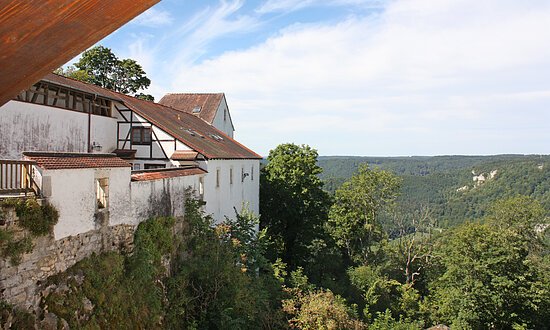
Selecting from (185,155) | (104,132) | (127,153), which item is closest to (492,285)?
(185,155)

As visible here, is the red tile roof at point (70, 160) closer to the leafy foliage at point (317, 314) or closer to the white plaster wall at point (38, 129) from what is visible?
the white plaster wall at point (38, 129)

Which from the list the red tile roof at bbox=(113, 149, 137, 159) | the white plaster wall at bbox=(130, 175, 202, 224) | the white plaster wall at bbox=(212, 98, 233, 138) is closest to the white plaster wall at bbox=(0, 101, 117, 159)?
the red tile roof at bbox=(113, 149, 137, 159)

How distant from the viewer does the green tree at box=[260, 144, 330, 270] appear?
1294 inches

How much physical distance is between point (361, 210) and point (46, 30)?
3980cm

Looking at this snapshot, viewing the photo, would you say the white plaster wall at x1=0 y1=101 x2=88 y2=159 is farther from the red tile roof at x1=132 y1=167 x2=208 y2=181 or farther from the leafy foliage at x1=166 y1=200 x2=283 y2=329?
the leafy foliage at x1=166 y1=200 x2=283 y2=329

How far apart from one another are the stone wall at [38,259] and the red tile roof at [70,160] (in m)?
1.31

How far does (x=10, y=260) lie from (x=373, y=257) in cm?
3623

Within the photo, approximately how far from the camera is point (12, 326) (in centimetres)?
741

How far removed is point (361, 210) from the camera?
39906 millimetres

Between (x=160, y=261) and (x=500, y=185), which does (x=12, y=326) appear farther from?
(x=500, y=185)

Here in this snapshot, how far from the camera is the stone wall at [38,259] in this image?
745cm

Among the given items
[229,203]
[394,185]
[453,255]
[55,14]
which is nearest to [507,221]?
[394,185]

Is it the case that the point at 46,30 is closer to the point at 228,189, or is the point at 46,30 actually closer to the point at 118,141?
the point at 118,141

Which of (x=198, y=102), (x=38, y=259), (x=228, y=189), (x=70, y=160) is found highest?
(x=198, y=102)
